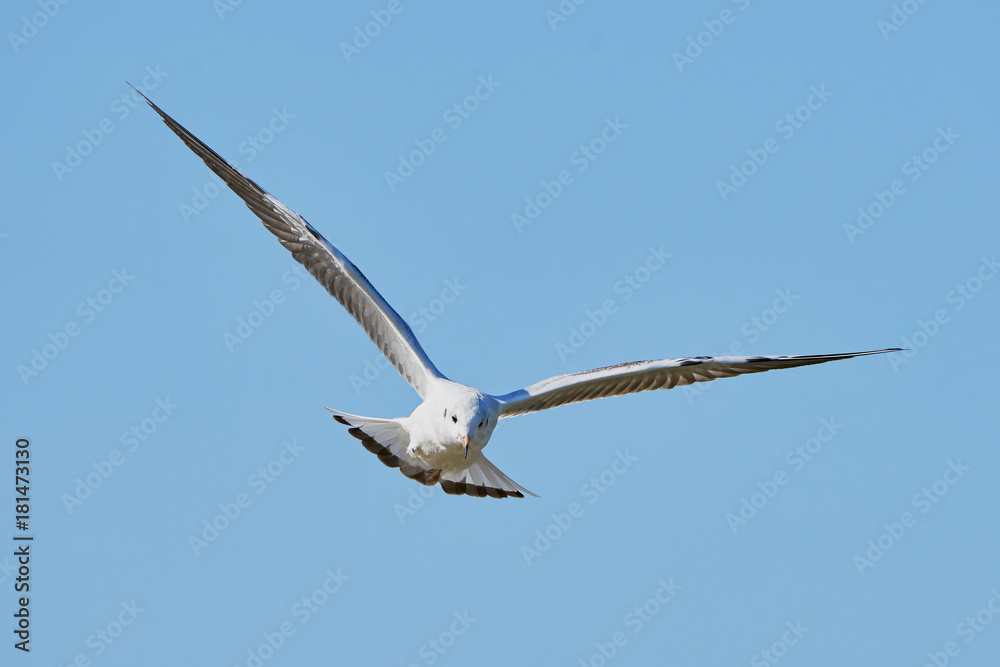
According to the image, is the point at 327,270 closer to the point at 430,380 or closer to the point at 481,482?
the point at 430,380

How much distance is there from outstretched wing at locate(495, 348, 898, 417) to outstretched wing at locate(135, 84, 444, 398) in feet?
3.12

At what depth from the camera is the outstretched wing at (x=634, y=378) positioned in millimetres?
9641

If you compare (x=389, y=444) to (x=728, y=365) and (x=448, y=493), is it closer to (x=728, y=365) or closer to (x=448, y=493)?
(x=448, y=493)

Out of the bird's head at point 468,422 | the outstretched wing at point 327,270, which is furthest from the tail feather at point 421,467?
the bird's head at point 468,422

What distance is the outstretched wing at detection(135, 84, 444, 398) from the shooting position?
10109mm

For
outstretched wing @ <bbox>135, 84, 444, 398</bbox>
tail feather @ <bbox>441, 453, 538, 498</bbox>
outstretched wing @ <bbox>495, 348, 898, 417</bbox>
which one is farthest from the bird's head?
outstretched wing @ <bbox>135, 84, 444, 398</bbox>

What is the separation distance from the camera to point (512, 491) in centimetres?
1008

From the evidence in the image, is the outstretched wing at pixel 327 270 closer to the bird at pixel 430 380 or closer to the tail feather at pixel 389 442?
the bird at pixel 430 380

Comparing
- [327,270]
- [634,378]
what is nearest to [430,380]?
[327,270]

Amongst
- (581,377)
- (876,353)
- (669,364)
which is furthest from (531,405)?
(876,353)

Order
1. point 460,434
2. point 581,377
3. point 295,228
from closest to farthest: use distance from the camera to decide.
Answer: point 460,434, point 581,377, point 295,228

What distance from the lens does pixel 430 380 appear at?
396 inches

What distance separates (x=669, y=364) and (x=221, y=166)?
194 inches

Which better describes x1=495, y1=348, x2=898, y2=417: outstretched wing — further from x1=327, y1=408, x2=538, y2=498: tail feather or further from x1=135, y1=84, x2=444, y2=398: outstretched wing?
x1=135, y1=84, x2=444, y2=398: outstretched wing
